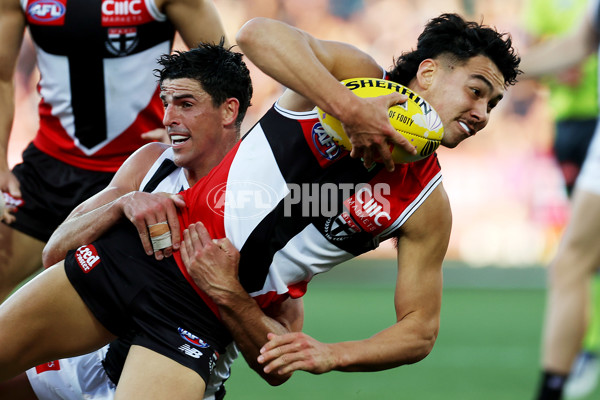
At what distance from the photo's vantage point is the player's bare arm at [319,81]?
2.98 meters

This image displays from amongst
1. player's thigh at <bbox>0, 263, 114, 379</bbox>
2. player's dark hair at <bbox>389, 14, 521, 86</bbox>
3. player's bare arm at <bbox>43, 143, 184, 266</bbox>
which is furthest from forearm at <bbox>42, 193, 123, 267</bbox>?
player's dark hair at <bbox>389, 14, 521, 86</bbox>

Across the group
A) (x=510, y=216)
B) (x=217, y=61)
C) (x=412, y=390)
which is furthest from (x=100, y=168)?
(x=510, y=216)

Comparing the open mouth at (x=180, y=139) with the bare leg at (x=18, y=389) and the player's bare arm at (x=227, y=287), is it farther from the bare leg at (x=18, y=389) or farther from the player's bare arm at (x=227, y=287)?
the bare leg at (x=18, y=389)

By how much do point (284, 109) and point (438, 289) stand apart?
0.97 meters

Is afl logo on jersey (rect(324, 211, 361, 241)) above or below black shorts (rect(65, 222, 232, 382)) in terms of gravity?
above

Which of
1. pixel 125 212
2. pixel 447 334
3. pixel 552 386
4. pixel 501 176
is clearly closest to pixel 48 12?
pixel 125 212

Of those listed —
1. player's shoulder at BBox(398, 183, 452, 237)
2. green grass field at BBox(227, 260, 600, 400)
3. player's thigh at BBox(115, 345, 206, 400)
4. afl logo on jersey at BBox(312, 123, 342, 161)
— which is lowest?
green grass field at BBox(227, 260, 600, 400)

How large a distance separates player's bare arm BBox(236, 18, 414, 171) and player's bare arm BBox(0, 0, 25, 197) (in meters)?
1.65

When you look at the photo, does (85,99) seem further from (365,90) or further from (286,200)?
(365,90)

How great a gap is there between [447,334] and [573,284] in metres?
3.87

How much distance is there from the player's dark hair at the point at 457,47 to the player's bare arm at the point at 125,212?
42.5 inches

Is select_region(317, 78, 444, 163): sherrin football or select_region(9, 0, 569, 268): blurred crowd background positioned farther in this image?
select_region(9, 0, 569, 268): blurred crowd background

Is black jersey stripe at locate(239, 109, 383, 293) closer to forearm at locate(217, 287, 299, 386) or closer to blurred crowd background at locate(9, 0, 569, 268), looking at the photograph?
forearm at locate(217, 287, 299, 386)

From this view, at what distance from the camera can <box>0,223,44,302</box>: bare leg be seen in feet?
14.1
